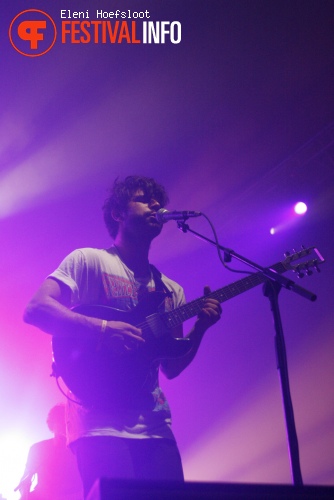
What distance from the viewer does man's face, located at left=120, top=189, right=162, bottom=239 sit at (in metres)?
2.89

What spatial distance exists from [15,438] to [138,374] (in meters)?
3.00

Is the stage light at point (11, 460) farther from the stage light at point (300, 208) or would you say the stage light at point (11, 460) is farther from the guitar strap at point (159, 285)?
the stage light at point (300, 208)

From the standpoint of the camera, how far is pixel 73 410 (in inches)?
90.8

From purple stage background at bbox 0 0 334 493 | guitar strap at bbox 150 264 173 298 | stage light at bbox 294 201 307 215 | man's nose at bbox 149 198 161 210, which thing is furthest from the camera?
stage light at bbox 294 201 307 215

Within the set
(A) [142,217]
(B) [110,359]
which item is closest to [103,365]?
(B) [110,359]

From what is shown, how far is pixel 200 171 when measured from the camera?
17.6ft

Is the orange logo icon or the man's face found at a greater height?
the orange logo icon

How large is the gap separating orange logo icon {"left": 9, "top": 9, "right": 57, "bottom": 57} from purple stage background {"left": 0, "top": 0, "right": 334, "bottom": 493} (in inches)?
2.3

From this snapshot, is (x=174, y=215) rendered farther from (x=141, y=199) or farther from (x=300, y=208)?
(x=300, y=208)

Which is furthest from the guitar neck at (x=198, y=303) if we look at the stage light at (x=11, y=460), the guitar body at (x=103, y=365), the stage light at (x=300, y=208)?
the stage light at (x=11, y=460)

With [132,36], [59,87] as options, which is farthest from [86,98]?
[132,36]

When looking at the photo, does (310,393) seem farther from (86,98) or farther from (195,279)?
(86,98)

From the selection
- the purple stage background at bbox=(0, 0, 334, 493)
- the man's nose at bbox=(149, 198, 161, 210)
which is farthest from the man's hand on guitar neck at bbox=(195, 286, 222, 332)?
the purple stage background at bbox=(0, 0, 334, 493)

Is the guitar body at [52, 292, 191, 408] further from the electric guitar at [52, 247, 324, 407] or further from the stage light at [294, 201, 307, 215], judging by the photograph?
the stage light at [294, 201, 307, 215]
